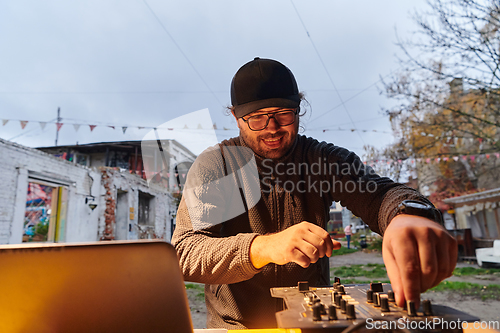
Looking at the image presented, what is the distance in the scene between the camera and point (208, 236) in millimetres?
940

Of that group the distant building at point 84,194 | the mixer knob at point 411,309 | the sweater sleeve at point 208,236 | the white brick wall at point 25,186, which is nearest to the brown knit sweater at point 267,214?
the sweater sleeve at point 208,236

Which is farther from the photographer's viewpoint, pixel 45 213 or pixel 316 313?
pixel 45 213

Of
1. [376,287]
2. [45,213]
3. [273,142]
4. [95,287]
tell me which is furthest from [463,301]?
[45,213]

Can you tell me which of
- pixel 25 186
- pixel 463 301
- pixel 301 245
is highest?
pixel 25 186

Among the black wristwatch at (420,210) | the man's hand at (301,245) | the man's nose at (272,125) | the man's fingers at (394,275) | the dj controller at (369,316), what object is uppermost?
the man's nose at (272,125)

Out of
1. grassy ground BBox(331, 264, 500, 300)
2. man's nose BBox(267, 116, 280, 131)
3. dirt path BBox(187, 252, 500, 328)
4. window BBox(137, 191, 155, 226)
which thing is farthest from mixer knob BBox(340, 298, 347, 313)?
window BBox(137, 191, 155, 226)

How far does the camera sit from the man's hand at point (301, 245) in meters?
0.66

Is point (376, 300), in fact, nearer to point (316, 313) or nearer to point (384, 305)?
point (384, 305)

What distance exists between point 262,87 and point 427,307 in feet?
2.96

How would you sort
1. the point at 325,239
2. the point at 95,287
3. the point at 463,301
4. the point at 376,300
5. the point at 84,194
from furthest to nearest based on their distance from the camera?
1. the point at 84,194
2. the point at 463,301
3. the point at 325,239
4. the point at 376,300
5. the point at 95,287

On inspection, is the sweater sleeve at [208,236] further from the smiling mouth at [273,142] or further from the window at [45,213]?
the window at [45,213]

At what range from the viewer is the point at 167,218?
10016 mm

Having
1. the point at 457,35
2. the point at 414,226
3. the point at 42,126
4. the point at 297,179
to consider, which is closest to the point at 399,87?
the point at 457,35

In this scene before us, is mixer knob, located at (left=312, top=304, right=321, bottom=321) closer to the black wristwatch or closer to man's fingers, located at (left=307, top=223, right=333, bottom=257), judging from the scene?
man's fingers, located at (left=307, top=223, right=333, bottom=257)
